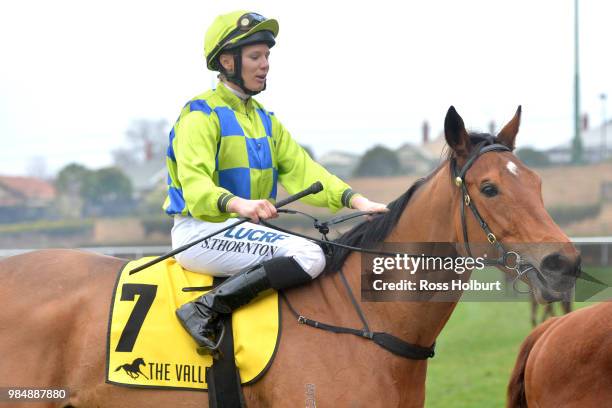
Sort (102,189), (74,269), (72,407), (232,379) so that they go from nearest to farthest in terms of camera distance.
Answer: (232,379) → (72,407) → (74,269) → (102,189)

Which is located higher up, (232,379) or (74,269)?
(74,269)

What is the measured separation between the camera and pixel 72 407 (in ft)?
11.2

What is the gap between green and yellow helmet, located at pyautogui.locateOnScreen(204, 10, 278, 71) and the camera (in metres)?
3.49

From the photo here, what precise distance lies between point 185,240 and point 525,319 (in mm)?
10954

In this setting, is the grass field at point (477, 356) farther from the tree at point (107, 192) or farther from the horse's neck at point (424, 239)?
the tree at point (107, 192)

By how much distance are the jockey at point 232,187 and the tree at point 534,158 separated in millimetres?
19504

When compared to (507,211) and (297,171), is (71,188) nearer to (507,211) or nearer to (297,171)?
(297,171)

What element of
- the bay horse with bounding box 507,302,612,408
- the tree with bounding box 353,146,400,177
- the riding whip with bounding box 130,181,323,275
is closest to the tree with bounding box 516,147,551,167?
the tree with bounding box 353,146,400,177

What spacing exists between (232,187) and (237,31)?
722mm

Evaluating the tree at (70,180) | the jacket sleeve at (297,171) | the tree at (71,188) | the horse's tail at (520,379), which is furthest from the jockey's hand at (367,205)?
the tree at (70,180)

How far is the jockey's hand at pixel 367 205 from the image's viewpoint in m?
3.46

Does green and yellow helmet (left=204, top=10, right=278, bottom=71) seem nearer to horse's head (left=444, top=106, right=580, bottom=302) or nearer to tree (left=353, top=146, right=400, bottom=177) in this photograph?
horse's head (left=444, top=106, right=580, bottom=302)

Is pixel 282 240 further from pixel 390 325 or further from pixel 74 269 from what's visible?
pixel 74 269

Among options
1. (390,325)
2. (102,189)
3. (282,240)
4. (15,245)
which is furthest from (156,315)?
(102,189)
